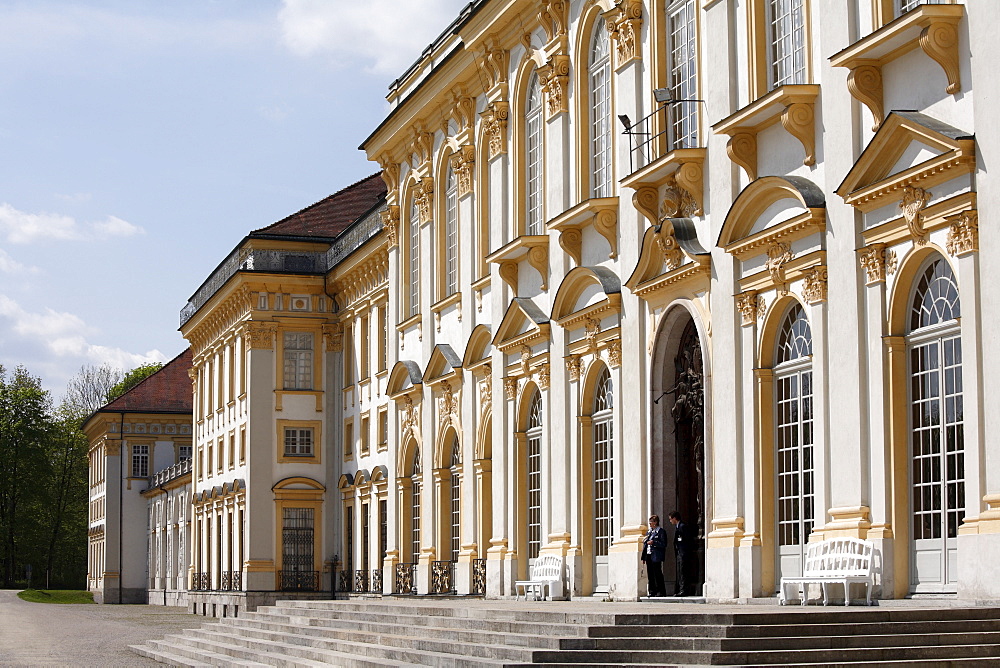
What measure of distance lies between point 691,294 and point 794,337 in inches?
111

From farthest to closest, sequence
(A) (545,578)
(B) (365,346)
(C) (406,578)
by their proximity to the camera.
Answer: (B) (365,346) < (C) (406,578) < (A) (545,578)

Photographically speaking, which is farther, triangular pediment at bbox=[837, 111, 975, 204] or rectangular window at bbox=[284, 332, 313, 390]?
rectangular window at bbox=[284, 332, 313, 390]

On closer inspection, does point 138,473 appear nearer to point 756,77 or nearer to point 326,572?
point 326,572

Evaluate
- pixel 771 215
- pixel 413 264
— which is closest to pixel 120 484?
pixel 413 264

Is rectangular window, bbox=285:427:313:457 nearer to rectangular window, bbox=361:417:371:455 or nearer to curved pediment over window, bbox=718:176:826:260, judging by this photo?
rectangular window, bbox=361:417:371:455

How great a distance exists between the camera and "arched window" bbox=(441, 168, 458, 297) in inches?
1368

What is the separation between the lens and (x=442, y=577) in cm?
3481

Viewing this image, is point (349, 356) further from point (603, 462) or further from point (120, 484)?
point (120, 484)

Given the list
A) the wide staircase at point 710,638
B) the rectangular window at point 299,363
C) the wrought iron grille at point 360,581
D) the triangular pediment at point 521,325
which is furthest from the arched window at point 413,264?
the wide staircase at point 710,638

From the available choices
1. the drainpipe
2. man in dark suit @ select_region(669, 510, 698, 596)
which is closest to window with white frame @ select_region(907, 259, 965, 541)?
man in dark suit @ select_region(669, 510, 698, 596)

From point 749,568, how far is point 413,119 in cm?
1858

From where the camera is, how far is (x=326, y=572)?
50.1 m

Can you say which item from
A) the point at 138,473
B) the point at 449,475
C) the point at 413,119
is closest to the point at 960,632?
the point at 449,475

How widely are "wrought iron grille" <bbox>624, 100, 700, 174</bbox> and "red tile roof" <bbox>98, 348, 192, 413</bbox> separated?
5548 centimetres
